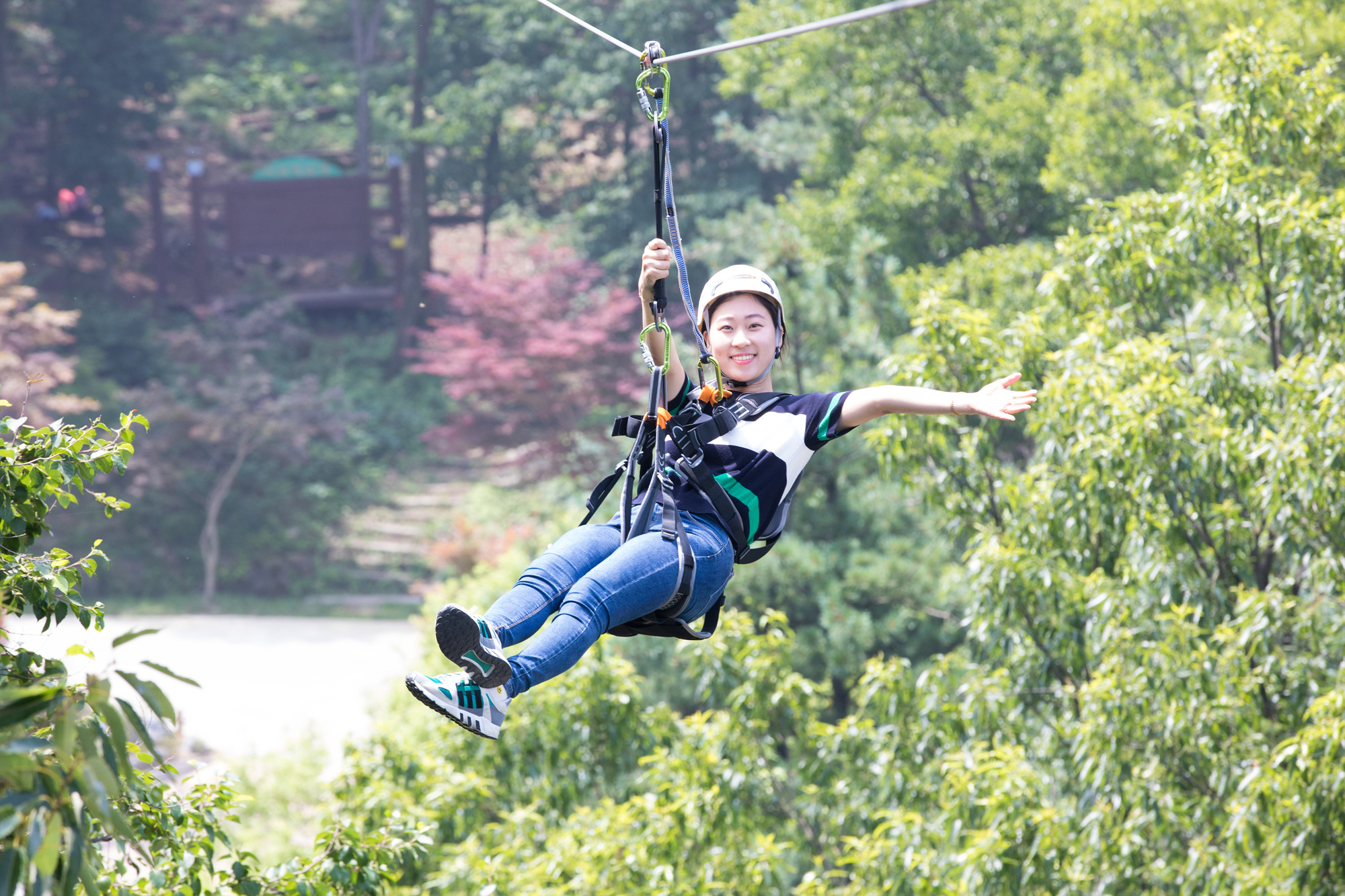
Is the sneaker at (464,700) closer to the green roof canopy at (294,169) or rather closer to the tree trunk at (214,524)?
the tree trunk at (214,524)

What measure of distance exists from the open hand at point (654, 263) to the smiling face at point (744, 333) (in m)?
0.20

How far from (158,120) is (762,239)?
13.6m

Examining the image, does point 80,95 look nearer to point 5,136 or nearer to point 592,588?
point 5,136

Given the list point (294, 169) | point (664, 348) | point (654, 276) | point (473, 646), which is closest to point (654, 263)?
point (654, 276)

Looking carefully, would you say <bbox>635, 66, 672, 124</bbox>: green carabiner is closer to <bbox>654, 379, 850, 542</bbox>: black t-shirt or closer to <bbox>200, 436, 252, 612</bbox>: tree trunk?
<bbox>654, 379, 850, 542</bbox>: black t-shirt

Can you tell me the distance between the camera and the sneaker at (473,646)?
2.39 metres

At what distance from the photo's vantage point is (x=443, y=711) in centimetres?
245

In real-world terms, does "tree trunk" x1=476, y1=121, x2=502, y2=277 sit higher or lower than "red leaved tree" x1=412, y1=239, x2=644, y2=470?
higher

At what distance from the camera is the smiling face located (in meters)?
3.17

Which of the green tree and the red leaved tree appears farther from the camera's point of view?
the green tree

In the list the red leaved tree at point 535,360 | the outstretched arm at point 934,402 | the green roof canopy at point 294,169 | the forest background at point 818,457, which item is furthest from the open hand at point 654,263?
the green roof canopy at point 294,169

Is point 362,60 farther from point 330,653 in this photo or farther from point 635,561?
point 635,561

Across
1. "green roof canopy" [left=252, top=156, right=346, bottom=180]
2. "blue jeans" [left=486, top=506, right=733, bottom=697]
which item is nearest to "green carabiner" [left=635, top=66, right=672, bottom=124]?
"blue jeans" [left=486, top=506, right=733, bottom=697]

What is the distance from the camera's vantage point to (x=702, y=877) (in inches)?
221
